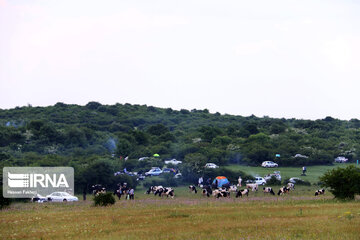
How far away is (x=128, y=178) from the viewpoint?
55.3 metres

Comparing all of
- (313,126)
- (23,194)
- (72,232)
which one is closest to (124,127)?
(313,126)

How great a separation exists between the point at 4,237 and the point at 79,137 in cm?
8695

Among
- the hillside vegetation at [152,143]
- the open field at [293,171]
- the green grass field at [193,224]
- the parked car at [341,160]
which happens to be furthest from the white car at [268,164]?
the green grass field at [193,224]

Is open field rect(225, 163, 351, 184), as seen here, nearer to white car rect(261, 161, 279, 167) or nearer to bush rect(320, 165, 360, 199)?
white car rect(261, 161, 279, 167)

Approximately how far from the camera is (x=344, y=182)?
30.2m

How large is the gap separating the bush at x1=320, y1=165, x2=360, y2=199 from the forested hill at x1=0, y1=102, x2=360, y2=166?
117 ft

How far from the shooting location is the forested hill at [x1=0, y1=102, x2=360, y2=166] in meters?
77.2

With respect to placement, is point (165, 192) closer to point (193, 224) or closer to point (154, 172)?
point (193, 224)

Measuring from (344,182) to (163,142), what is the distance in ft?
220

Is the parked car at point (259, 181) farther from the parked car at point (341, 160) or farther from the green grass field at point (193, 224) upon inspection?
the green grass field at point (193, 224)

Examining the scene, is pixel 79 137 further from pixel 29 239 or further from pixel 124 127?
pixel 29 239

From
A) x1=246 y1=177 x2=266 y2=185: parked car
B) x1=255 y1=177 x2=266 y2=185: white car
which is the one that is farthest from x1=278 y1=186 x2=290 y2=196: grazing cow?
x1=255 y1=177 x2=266 y2=185: white car

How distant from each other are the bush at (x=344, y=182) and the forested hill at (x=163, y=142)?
117 feet

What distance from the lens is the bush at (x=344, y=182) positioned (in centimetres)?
2977
